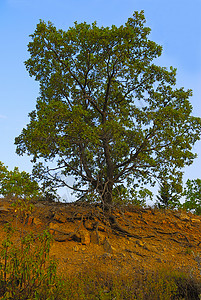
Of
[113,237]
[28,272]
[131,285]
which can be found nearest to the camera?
[28,272]

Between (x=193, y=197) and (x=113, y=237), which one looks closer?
(x=113, y=237)

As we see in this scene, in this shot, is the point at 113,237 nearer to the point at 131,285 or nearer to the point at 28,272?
the point at 131,285

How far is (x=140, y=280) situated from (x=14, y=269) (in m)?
3.24

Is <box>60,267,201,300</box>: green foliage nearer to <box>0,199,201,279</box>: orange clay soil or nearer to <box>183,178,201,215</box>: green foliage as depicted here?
<box>0,199,201,279</box>: orange clay soil

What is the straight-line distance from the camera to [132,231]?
35.6ft

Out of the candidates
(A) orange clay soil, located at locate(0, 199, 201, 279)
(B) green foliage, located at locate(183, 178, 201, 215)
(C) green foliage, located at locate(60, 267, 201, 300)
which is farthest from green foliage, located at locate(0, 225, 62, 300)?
(B) green foliage, located at locate(183, 178, 201, 215)

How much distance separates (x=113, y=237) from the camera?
10180 mm

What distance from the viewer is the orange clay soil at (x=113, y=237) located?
8219 mm

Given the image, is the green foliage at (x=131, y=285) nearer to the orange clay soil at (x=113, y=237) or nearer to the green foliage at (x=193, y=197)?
the orange clay soil at (x=113, y=237)

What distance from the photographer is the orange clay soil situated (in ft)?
27.0

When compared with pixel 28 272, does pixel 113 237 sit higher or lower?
higher

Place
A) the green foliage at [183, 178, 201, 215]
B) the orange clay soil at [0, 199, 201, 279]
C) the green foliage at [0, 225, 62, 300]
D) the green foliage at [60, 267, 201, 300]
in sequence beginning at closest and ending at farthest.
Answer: the green foliage at [0, 225, 62, 300]
the green foliage at [60, 267, 201, 300]
the orange clay soil at [0, 199, 201, 279]
the green foliage at [183, 178, 201, 215]

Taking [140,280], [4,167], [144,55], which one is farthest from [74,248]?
[144,55]

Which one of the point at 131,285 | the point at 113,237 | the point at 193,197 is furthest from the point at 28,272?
the point at 193,197
